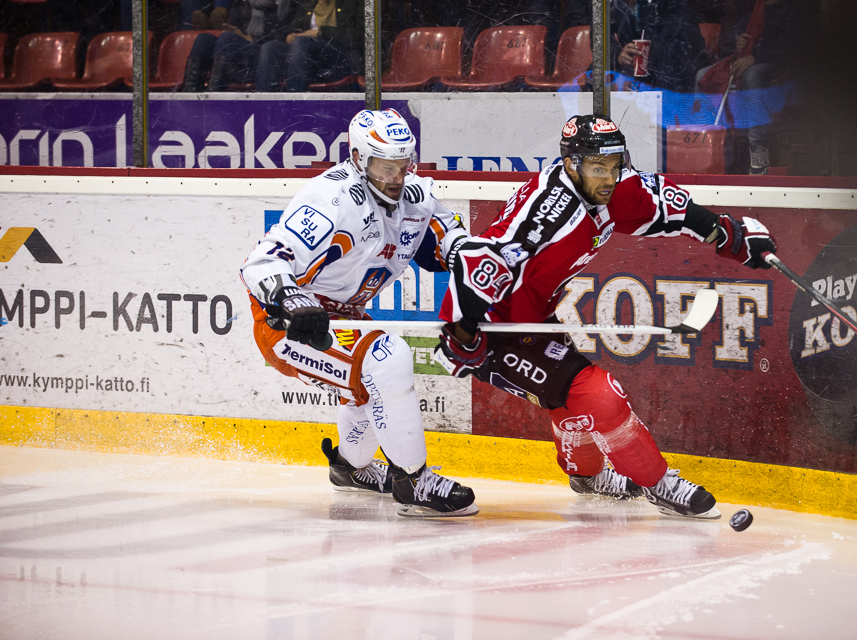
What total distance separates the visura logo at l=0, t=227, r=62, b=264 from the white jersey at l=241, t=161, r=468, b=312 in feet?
5.29

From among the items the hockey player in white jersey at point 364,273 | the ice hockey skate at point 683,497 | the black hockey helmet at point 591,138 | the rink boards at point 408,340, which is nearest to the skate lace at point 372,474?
the hockey player in white jersey at point 364,273

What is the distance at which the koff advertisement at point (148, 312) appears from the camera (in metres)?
3.96

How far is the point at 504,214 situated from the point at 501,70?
3.18ft

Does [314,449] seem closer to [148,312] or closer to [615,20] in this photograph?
[148,312]

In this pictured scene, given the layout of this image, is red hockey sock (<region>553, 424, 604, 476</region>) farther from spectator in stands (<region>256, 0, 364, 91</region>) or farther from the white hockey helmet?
spectator in stands (<region>256, 0, 364, 91</region>)

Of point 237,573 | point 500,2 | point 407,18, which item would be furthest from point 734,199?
point 237,573

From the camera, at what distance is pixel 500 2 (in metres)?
3.78

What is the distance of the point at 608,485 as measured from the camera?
336 cm

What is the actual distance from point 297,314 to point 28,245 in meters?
2.02

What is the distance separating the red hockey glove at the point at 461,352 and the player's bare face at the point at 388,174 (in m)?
0.45

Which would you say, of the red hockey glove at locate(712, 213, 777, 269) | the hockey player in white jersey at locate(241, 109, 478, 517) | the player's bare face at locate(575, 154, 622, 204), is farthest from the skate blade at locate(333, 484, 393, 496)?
the red hockey glove at locate(712, 213, 777, 269)

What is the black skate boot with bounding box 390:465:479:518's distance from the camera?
3139 mm

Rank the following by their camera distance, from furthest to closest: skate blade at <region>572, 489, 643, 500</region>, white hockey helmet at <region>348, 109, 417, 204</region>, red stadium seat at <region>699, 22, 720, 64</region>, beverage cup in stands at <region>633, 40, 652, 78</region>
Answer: beverage cup in stands at <region>633, 40, 652, 78</region>, red stadium seat at <region>699, 22, 720, 64</region>, skate blade at <region>572, 489, 643, 500</region>, white hockey helmet at <region>348, 109, 417, 204</region>

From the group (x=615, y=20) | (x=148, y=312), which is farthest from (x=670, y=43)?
(x=148, y=312)
